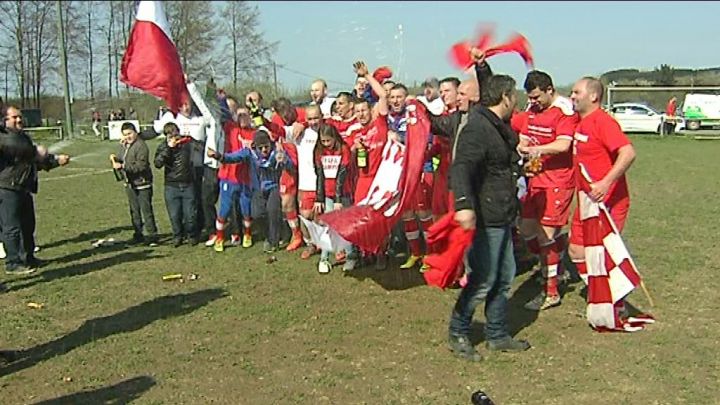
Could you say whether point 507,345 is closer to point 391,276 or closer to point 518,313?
point 518,313

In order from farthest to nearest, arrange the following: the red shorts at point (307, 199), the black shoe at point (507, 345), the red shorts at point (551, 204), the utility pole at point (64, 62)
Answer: the utility pole at point (64, 62), the red shorts at point (307, 199), the red shorts at point (551, 204), the black shoe at point (507, 345)

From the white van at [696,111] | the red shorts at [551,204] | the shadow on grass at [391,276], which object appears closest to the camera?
the red shorts at [551,204]

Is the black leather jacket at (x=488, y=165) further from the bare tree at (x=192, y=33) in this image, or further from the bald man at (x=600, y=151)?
the bare tree at (x=192, y=33)

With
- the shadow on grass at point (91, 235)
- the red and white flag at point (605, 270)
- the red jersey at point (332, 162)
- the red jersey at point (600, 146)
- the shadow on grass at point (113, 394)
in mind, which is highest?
the red jersey at point (600, 146)

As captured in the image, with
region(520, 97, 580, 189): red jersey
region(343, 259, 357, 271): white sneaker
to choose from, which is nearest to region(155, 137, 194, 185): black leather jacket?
region(343, 259, 357, 271): white sneaker

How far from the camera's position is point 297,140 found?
373 inches

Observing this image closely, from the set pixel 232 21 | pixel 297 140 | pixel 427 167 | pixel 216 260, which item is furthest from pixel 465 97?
pixel 232 21

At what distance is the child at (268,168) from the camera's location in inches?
384

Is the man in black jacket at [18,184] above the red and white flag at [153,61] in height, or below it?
below

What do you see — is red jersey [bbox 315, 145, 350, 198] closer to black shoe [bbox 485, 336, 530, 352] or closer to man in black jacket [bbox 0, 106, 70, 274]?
man in black jacket [bbox 0, 106, 70, 274]

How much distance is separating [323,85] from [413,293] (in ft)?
10.7

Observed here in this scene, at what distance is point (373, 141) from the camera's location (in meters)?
8.46

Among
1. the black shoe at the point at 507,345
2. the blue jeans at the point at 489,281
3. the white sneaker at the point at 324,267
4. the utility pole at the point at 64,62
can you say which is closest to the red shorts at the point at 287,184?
the white sneaker at the point at 324,267

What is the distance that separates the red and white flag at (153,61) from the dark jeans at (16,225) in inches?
83.5
